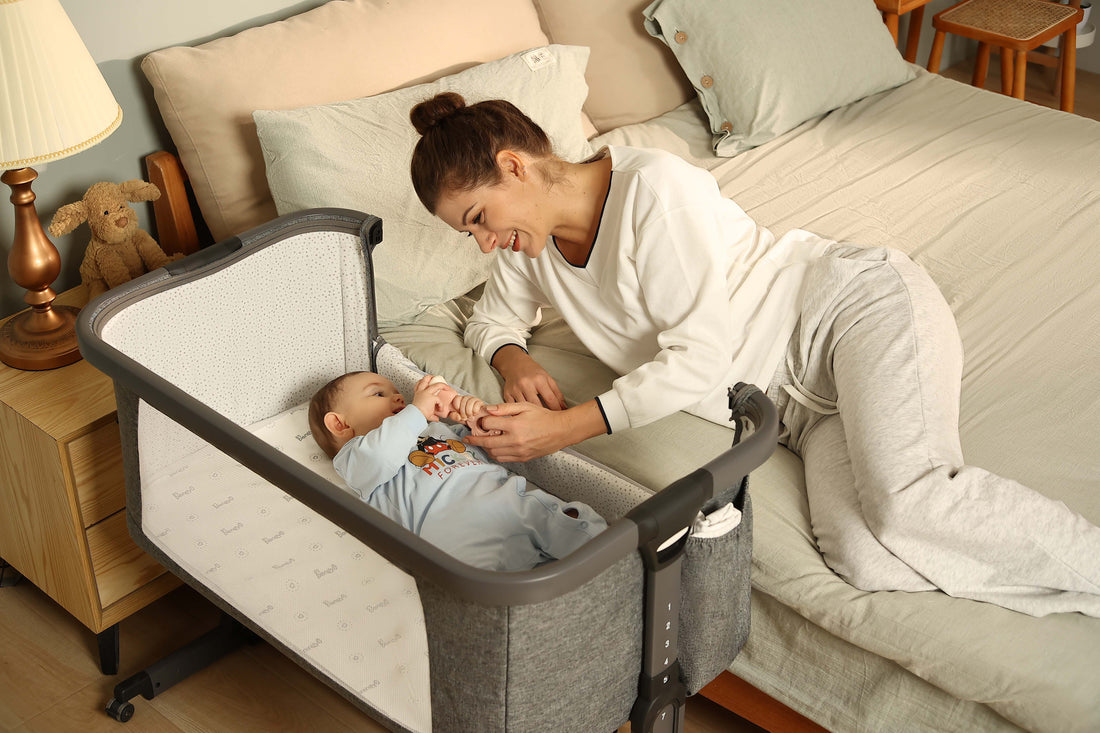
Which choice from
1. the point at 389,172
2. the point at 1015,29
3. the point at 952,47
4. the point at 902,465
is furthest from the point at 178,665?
the point at 952,47

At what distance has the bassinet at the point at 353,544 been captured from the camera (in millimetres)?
941

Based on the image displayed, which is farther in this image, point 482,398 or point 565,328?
point 565,328

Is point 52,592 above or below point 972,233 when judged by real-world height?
below

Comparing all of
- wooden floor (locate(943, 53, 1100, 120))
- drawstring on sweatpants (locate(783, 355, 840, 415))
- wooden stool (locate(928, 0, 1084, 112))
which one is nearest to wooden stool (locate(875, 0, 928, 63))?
wooden stool (locate(928, 0, 1084, 112))

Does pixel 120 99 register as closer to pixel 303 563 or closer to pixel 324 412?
pixel 324 412

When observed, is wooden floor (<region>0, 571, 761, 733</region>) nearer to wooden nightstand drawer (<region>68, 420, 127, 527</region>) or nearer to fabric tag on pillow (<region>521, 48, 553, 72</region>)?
wooden nightstand drawer (<region>68, 420, 127, 527</region>)

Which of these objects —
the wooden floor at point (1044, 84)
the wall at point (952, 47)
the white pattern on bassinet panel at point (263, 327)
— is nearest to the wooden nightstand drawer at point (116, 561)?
the white pattern on bassinet panel at point (263, 327)

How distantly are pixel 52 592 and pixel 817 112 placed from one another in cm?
167

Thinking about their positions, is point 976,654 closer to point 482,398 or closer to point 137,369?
point 482,398

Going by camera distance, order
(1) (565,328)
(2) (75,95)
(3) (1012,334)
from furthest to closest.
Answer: (1) (565,328), (3) (1012,334), (2) (75,95)

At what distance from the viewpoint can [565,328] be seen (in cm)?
169

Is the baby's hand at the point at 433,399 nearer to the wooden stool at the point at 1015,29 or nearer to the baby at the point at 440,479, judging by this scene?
the baby at the point at 440,479

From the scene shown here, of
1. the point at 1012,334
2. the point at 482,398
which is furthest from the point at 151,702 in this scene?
the point at 1012,334

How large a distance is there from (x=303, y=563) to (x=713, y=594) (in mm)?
432
